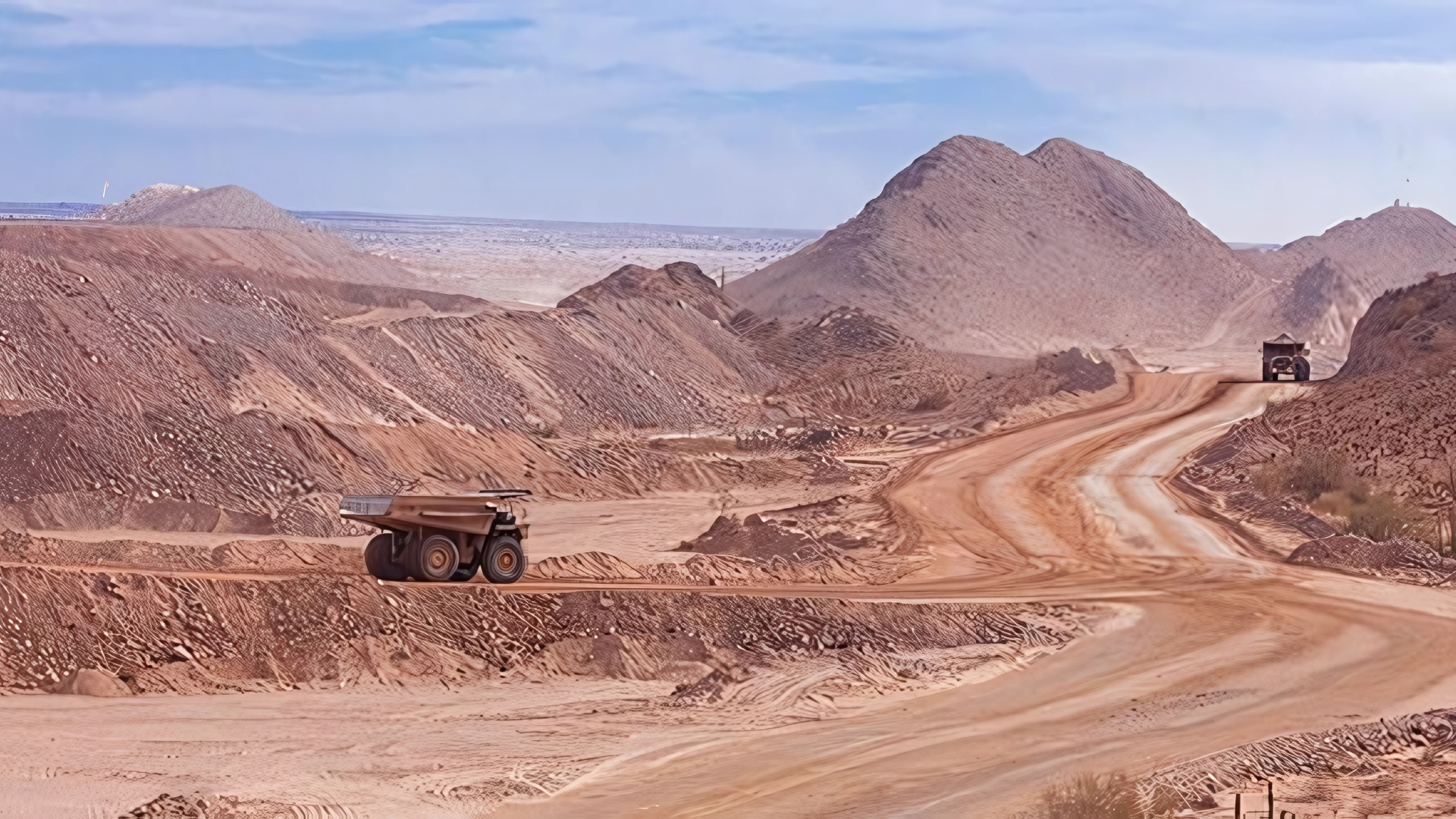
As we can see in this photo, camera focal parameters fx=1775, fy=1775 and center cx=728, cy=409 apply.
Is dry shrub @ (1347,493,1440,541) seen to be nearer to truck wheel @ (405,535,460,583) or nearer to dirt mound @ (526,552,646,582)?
dirt mound @ (526,552,646,582)

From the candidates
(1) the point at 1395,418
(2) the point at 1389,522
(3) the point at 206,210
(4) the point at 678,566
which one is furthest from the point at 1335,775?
(3) the point at 206,210

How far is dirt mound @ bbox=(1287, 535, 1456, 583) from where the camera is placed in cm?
2912

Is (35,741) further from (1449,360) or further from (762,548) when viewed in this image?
(1449,360)

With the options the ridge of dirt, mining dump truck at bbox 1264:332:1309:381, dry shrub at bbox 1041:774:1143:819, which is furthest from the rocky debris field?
mining dump truck at bbox 1264:332:1309:381

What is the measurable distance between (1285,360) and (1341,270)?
40.8 meters

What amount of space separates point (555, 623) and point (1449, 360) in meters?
28.2

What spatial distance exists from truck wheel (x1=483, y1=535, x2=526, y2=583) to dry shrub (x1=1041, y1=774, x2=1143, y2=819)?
11.0 m


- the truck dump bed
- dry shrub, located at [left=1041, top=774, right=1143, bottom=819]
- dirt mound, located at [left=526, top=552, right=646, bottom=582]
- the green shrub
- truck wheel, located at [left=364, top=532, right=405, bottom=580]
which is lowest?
dry shrub, located at [left=1041, top=774, right=1143, bottom=819]

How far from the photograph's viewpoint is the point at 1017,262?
8819cm

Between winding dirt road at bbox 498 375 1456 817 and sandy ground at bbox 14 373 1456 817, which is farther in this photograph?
winding dirt road at bbox 498 375 1456 817

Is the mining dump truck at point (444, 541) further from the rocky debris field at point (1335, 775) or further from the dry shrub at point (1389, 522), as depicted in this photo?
the dry shrub at point (1389, 522)

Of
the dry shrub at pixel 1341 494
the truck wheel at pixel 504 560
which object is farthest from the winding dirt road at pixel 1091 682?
the truck wheel at pixel 504 560

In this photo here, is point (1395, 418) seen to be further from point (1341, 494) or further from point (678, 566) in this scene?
point (678, 566)

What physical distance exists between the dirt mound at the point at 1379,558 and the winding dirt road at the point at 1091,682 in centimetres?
61
